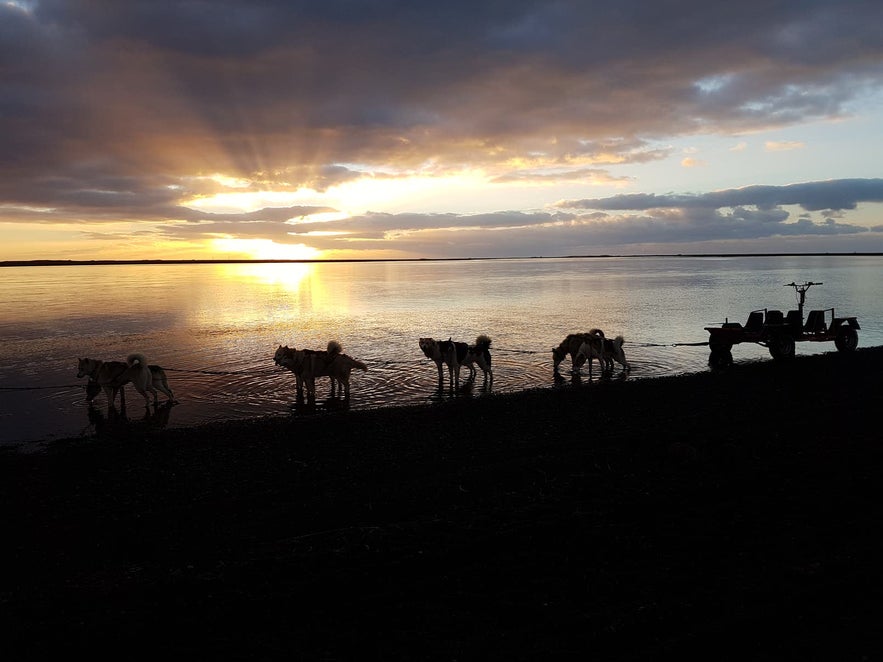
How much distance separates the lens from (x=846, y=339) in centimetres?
2373

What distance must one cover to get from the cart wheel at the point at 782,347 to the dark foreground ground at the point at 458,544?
1073 centimetres

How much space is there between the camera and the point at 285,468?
10078 mm

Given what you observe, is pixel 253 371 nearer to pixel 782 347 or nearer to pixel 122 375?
pixel 122 375

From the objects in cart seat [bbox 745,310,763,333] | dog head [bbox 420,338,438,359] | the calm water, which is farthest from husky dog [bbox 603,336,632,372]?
dog head [bbox 420,338,438,359]

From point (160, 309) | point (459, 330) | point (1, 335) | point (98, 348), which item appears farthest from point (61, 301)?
point (459, 330)

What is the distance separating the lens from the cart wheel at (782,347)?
2206 cm

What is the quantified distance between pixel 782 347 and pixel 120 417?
75.3 ft

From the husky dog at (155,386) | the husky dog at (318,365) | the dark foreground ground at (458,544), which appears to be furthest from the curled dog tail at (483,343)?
the husky dog at (155,386)

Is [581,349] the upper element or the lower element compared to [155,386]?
upper

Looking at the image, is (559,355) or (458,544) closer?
(458,544)

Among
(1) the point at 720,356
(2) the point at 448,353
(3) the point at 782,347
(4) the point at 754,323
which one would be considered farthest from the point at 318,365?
(3) the point at 782,347

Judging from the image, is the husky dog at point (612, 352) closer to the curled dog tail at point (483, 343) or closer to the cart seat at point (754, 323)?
the curled dog tail at point (483, 343)

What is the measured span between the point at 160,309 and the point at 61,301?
16.2 metres

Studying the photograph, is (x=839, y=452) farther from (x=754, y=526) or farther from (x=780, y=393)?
(x=780, y=393)
